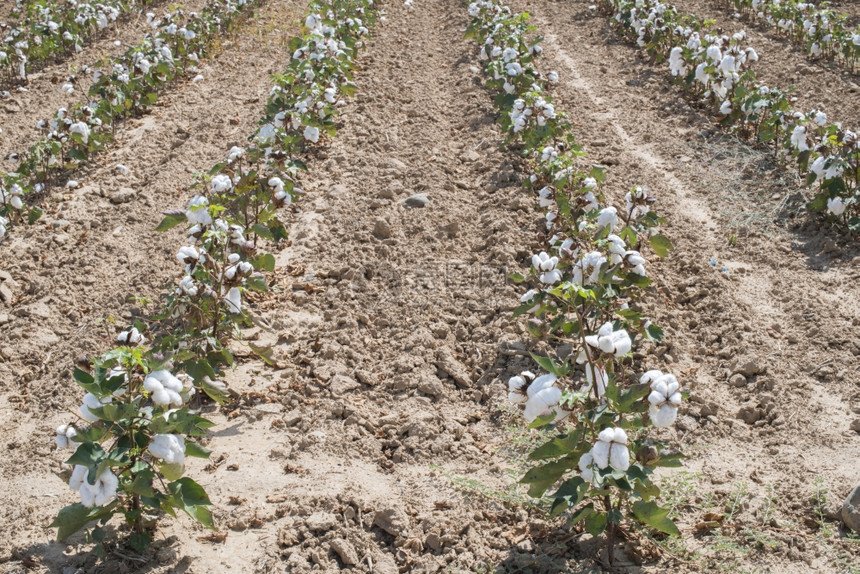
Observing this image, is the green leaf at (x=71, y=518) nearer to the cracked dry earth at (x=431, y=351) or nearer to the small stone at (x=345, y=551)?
the cracked dry earth at (x=431, y=351)

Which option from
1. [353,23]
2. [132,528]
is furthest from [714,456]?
[353,23]

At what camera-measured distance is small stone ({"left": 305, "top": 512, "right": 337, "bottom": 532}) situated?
2.91 m

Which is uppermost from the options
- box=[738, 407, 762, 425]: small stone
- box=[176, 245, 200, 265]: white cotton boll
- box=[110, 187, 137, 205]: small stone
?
box=[176, 245, 200, 265]: white cotton boll

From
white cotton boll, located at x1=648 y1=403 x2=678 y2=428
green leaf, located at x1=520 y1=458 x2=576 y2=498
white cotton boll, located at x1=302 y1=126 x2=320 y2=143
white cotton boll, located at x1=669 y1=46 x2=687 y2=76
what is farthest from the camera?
white cotton boll, located at x1=669 y1=46 x2=687 y2=76

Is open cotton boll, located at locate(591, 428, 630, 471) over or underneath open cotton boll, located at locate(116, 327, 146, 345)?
over

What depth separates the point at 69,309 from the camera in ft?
15.3

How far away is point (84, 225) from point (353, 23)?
4.82 meters

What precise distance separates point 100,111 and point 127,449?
538 cm

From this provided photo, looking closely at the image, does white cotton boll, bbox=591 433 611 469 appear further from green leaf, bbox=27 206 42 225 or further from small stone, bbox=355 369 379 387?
green leaf, bbox=27 206 42 225

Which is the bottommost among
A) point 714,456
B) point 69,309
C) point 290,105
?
point 69,309

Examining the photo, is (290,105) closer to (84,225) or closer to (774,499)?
(84,225)

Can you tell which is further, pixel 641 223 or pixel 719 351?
pixel 641 223

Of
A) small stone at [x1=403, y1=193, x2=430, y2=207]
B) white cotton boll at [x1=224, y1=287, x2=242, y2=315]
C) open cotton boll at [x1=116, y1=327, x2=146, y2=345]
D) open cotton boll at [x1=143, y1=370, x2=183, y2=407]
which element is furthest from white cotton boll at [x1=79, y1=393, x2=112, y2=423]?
small stone at [x1=403, y1=193, x2=430, y2=207]

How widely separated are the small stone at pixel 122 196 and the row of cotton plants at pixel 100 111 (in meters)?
Result: 0.53
